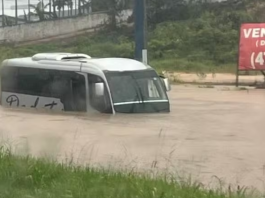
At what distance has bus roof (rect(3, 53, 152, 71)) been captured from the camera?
46.7 feet

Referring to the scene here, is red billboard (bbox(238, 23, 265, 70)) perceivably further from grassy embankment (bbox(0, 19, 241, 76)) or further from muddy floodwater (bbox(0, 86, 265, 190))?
grassy embankment (bbox(0, 19, 241, 76))

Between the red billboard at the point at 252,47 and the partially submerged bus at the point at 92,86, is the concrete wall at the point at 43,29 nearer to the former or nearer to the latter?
the red billboard at the point at 252,47

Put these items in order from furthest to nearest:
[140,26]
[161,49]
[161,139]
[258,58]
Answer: [161,49] < [258,58] < [140,26] < [161,139]

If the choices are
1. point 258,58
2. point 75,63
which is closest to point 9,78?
point 75,63

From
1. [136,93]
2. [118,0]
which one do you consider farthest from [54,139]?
[118,0]

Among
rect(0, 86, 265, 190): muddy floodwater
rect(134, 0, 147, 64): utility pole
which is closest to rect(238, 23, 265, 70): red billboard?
rect(134, 0, 147, 64): utility pole

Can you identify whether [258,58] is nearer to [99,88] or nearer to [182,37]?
[99,88]

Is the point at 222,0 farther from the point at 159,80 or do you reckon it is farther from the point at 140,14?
the point at 159,80

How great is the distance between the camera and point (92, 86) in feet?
46.1

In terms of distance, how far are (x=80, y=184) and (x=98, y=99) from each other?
7.03 m

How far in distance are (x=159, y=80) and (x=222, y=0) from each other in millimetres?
34487

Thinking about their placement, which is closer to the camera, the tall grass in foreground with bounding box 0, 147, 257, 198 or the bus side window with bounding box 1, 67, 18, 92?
the tall grass in foreground with bounding box 0, 147, 257, 198

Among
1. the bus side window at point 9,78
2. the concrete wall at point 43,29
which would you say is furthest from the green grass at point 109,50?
the bus side window at point 9,78

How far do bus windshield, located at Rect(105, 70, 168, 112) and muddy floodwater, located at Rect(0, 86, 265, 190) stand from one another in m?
0.27
